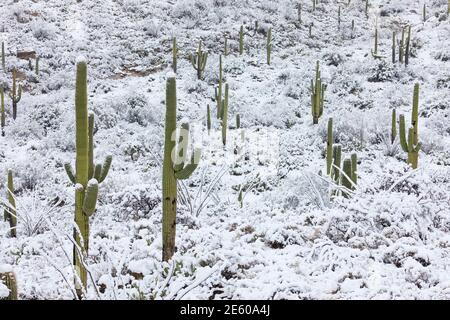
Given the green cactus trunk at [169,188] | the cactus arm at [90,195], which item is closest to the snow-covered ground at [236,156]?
the green cactus trunk at [169,188]

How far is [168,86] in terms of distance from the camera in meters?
3.70

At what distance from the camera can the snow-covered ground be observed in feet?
10.7

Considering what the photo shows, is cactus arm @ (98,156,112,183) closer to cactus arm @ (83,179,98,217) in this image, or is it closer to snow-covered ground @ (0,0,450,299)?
snow-covered ground @ (0,0,450,299)

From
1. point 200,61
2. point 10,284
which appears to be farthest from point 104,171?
point 200,61

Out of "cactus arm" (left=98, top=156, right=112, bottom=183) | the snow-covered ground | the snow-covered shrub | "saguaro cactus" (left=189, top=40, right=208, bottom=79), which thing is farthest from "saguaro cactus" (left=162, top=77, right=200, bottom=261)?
the snow-covered shrub

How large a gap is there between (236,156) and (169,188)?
754 cm

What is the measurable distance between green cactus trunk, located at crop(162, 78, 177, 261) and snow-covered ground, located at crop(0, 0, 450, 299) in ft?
0.64

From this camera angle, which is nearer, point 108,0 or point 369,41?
point 369,41

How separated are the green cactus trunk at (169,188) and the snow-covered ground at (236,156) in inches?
7.7

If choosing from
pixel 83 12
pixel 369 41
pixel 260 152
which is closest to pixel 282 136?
pixel 260 152

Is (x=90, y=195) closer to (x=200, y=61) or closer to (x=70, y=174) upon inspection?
(x=70, y=174)

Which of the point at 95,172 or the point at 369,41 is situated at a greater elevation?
the point at 369,41
